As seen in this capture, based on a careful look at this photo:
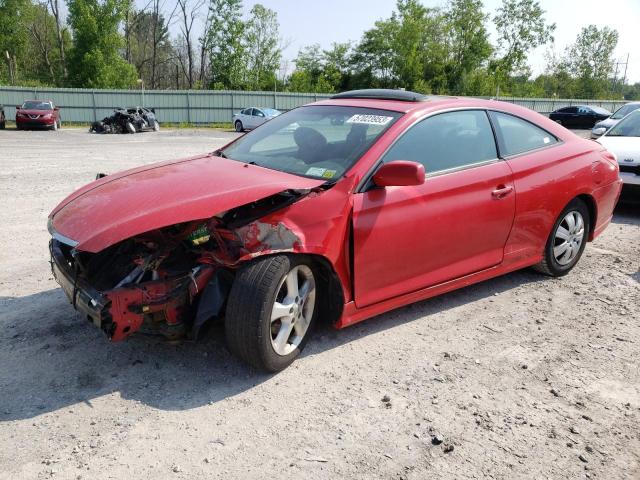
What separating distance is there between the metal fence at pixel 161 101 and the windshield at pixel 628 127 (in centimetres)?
2472

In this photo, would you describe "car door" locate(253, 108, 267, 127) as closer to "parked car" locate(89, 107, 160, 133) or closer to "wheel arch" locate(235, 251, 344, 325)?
"parked car" locate(89, 107, 160, 133)

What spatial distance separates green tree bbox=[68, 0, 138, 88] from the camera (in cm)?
4156

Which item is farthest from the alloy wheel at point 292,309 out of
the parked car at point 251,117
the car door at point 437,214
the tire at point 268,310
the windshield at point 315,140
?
the parked car at point 251,117

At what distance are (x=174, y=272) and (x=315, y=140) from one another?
4.98 feet

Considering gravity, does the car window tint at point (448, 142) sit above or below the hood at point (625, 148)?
above

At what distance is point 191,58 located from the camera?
2191 inches

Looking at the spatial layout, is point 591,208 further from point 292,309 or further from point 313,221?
point 292,309

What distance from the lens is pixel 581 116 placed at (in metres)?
33.9

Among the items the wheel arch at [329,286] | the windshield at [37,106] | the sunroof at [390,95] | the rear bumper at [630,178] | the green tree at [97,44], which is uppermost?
the green tree at [97,44]

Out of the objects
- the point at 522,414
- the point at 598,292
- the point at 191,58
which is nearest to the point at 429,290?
the point at 522,414

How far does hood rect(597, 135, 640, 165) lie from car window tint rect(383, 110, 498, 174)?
149 inches

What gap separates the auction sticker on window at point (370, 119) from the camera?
12.6ft

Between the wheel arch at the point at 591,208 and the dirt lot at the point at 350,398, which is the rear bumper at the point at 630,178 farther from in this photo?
the dirt lot at the point at 350,398

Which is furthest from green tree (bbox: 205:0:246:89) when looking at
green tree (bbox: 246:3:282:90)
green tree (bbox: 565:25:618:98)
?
green tree (bbox: 565:25:618:98)
